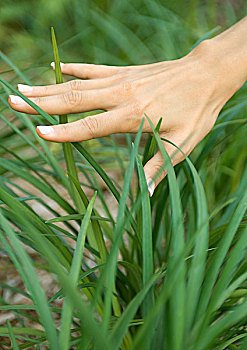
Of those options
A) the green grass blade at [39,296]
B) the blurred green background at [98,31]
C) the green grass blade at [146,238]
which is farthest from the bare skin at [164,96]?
the blurred green background at [98,31]

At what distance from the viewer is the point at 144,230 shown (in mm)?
523

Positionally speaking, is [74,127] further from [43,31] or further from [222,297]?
[43,31]

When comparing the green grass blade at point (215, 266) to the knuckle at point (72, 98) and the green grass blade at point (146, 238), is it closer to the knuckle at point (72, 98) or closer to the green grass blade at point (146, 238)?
the green grass blade at point (146, 238)

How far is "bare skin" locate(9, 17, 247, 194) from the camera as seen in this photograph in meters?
0.69

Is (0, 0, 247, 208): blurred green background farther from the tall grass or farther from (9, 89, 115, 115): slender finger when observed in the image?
(9, 89, 115, 115): slender finger

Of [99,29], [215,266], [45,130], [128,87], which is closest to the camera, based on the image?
[215,266]

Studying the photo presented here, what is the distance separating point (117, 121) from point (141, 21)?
3.22 ft

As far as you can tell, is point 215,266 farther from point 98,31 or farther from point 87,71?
point 98,31

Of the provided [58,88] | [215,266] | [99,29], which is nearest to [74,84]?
[58,88]

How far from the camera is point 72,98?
69cm

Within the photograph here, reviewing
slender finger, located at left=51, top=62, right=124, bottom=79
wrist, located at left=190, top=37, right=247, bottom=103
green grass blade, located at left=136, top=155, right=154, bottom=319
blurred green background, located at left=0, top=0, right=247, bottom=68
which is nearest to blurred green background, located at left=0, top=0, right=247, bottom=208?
blurred green background, located at left=0, top=0, right=247, bottom=68

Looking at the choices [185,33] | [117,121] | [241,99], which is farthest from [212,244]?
[185,33]

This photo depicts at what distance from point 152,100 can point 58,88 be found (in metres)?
0.17

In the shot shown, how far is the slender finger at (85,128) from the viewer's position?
2.07 feet
